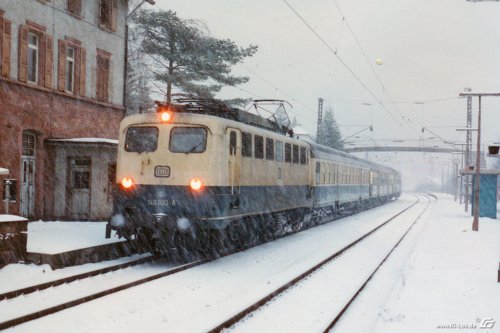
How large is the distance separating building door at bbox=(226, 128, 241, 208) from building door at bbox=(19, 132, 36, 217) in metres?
9.50

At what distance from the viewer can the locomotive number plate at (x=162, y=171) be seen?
12.6 m

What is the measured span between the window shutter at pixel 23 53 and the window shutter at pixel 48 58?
1.05 meters

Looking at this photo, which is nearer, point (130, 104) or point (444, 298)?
point (444, 298)

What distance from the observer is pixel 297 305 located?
9086mm

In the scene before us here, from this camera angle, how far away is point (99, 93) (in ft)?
76.4

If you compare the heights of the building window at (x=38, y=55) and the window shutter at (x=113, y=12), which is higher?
the window shutter at (x=113, y=12)

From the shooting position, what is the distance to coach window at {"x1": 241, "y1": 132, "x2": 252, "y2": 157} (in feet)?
44.4

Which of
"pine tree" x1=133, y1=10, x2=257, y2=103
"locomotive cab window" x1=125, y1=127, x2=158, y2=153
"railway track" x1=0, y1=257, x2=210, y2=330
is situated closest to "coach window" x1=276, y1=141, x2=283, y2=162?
"locomotive cab window" x1=125, y1=127, x2=158, y2=153

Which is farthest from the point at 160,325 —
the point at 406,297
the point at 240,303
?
the point at 406,297

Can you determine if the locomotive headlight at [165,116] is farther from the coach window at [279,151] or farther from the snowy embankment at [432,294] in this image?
the snowy embankment at [432,294]

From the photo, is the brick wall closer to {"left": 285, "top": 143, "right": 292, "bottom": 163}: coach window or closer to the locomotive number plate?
the locomotive number plate

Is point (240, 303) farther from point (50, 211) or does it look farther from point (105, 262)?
point (50, 211)

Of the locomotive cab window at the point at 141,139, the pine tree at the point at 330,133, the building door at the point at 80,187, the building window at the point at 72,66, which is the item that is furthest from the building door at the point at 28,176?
the pine tree at the point at 330,133

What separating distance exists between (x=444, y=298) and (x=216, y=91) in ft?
85.9
